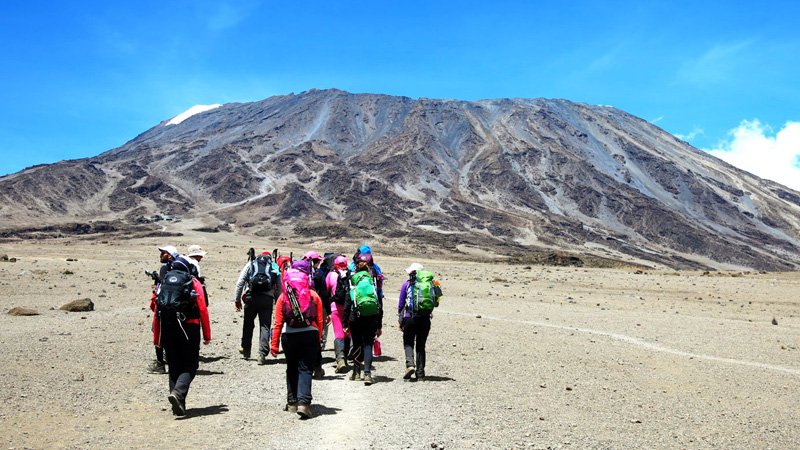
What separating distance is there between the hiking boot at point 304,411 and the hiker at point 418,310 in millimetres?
2851

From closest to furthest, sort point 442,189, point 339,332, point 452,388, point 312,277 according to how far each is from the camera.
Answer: point 452,388 < point 339,332 < point 312,277 < point 442,189

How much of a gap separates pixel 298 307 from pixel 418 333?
2965 mm

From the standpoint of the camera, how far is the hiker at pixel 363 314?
991 cm

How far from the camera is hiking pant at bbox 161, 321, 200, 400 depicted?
754 cm

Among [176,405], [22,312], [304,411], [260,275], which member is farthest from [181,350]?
[22,312]

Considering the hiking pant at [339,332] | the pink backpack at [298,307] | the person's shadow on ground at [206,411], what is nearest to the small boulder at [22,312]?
the hiking pant at [339,332]

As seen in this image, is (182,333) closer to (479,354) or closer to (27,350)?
(27,350)

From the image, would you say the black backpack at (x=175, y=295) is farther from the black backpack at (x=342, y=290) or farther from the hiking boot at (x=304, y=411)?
the black backpack at (x=342, y=290)

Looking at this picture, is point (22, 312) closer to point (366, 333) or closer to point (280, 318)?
point (366, 333)

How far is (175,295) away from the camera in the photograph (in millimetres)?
7453

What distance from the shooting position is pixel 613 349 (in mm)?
14383

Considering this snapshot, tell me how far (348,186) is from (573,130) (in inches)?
3192

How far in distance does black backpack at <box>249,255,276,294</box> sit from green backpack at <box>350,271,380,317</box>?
207 centimetres

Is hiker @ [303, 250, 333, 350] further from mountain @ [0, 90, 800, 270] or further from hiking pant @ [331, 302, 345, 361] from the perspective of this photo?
mountain @ [0, 90, 800, 270]
